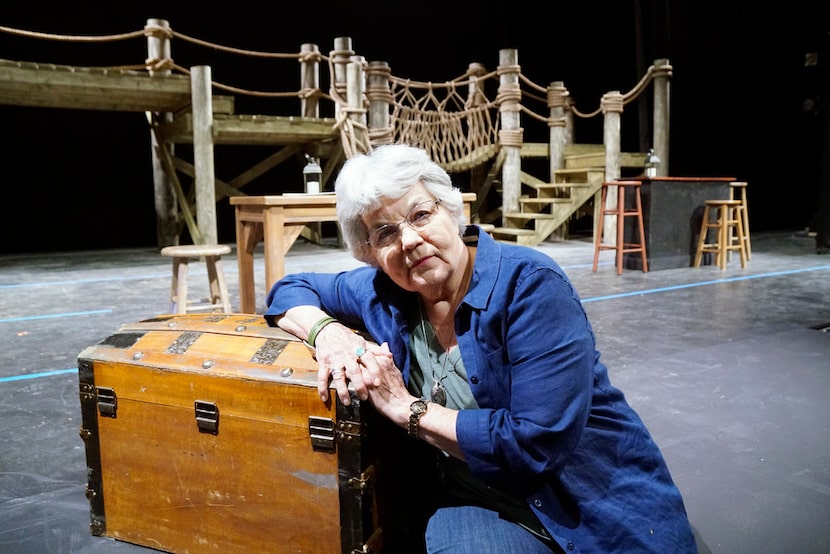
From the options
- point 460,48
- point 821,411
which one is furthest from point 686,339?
point 460,48

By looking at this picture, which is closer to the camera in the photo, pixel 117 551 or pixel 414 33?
pixel 117 551

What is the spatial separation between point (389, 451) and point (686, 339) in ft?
8.51

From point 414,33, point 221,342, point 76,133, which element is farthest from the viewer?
point 414,33

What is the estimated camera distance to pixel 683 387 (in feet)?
9.09

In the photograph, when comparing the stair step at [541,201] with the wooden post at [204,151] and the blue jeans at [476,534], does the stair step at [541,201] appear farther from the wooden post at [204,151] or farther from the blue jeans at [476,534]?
the blue jeans at [476,534]

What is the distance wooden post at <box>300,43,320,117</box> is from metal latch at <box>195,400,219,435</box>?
24.3ft

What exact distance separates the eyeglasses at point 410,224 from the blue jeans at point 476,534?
56 cm

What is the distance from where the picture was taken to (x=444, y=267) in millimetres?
1287

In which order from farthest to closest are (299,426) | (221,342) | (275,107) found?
(275,107) → (221,342) → (299,426)

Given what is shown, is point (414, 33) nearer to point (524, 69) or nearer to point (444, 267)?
point (524, 69)

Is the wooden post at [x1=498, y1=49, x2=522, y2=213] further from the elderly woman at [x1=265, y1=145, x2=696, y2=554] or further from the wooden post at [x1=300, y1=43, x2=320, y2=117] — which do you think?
the elderly woman at [x1=265, y1=145, x2=696, y2=554]

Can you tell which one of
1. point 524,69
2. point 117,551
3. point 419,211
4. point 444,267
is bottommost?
point 117,551

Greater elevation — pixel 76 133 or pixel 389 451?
pixel 76 133

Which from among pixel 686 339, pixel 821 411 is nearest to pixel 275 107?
pixel 686 339
